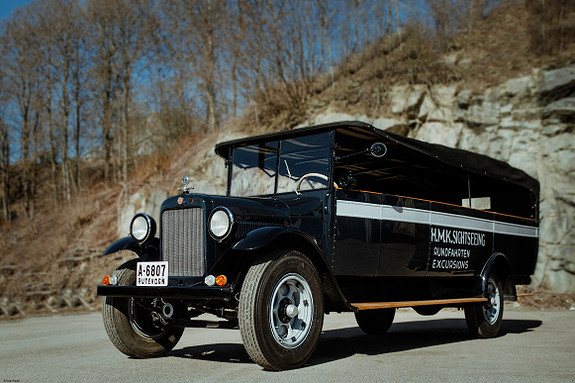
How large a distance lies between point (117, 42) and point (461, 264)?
23.2 metres

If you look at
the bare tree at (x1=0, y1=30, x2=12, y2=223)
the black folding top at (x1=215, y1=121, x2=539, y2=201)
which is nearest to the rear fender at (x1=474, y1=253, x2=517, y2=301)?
Answer: the black folding top at (x1=215, y1=121, x2=539, y2=201)

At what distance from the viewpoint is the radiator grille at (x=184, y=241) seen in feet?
18.0

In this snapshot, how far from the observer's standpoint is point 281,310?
521 cm

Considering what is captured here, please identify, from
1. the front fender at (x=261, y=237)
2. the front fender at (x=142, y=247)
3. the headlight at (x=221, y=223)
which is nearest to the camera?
the front fender at (x=261, y=237)

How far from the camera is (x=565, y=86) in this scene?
1678 cm

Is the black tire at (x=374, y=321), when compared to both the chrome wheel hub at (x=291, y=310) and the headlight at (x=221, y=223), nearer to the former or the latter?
the chrome wheel hub at (x=291, y=310)

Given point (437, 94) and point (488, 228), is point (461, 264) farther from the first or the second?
point (437, 94)

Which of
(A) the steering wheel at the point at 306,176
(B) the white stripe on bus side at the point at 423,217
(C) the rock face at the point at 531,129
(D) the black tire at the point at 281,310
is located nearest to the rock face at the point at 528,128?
(C) the rock face at the point at 531,129

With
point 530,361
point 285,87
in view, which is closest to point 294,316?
point 530,361

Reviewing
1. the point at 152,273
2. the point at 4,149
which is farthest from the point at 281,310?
the point at 4,149

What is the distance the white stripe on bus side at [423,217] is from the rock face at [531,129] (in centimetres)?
687

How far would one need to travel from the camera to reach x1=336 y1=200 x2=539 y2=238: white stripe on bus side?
636 cm

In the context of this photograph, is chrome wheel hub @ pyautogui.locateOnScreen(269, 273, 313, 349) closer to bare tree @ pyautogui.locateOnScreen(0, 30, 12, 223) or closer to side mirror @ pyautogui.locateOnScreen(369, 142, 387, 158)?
side mirror @ pyautogui.locateOnScreen(369, 142, 387, 158)

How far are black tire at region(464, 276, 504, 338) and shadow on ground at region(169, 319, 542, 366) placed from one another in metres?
0.21
